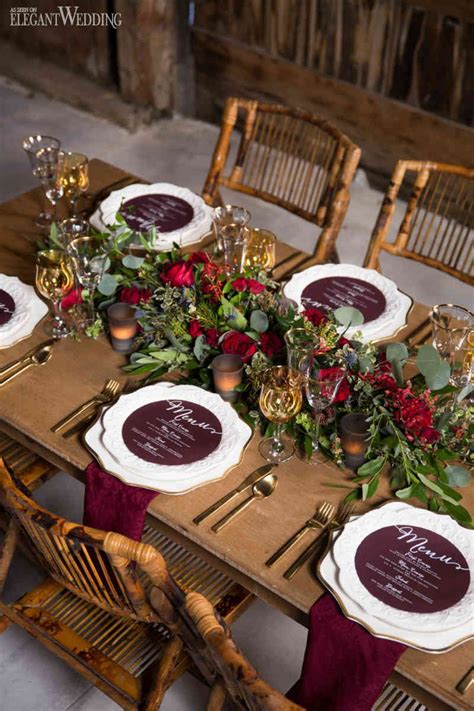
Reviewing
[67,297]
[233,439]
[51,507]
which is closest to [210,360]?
[233,439]

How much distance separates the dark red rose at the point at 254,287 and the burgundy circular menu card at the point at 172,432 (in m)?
0.31

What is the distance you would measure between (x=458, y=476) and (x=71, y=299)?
0.98 metres

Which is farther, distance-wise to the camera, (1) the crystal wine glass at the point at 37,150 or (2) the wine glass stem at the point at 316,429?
(1) the crystal wine glass at the point at 37,150

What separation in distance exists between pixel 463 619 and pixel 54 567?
2.59ft

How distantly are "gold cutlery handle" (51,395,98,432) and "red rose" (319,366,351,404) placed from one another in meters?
0.52

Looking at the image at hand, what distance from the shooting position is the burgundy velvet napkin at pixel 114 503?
1.69m

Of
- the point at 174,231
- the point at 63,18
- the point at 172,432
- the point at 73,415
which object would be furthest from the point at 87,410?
the point at 63,18

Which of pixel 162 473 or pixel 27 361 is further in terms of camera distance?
pixel 27 361

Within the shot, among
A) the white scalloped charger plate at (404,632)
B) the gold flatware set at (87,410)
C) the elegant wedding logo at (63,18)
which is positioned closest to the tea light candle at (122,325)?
the gold flatware set at (87,410)

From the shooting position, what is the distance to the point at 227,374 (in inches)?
74.0

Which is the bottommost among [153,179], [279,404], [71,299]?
[153,179]

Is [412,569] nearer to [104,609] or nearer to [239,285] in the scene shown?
[104,609]

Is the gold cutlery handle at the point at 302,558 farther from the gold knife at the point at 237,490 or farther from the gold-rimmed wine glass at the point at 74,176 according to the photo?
the gold-rimmed wine glass at the point at 74,176

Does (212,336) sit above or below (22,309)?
above
